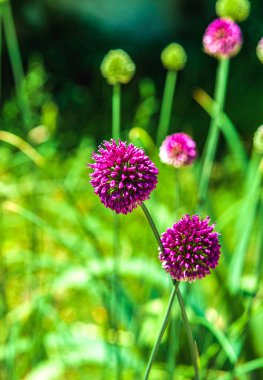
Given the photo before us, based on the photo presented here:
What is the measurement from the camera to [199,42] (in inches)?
128

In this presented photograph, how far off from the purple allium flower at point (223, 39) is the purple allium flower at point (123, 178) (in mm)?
479

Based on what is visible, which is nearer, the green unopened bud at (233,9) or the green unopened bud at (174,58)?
the green unopened bud at (233,9)

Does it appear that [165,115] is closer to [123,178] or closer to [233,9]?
[233,9]

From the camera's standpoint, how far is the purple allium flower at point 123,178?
576 millimetres

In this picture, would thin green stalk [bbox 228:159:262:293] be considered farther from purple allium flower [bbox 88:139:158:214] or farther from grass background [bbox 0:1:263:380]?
purple allium flower [bbox 88:139:158:214]

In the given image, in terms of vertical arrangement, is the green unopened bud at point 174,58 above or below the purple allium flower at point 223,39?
above

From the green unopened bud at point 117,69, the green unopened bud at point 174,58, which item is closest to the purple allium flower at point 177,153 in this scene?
the green unopened bud at point 117,69

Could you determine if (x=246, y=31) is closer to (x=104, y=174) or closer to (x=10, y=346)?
(x=10, y=346)

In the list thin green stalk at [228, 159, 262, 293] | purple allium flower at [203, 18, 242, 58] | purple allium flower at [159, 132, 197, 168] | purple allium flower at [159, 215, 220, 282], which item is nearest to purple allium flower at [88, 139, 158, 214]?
purple allium flower at [159, 215, 220, 282]

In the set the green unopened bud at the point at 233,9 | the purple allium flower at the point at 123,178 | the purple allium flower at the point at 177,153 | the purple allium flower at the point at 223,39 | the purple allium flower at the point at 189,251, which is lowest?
the purple allium flower at the point at 189,251

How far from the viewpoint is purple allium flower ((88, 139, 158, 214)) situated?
576 mm

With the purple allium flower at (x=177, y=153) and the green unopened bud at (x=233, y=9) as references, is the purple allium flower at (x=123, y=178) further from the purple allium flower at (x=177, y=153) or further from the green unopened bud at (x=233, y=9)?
the green unopened bud at (x=233, y=9)

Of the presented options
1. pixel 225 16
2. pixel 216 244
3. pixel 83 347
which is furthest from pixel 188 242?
pixel 83 347

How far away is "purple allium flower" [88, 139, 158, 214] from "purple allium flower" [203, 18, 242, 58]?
1.57 feet
